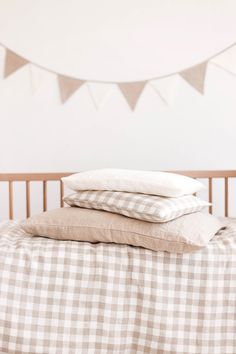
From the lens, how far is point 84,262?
142 cm

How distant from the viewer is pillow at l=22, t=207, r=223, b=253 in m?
1.38

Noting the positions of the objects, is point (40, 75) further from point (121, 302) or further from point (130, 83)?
point (121, 302)

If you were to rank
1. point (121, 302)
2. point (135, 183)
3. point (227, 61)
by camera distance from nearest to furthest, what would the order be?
1. point (121, 302)
2. point (135, 183)
3. point (227, 61)

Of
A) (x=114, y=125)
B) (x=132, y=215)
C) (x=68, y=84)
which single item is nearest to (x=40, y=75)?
(x=68, y=84)

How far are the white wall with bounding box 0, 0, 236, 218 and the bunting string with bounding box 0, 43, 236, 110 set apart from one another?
0.02 meters

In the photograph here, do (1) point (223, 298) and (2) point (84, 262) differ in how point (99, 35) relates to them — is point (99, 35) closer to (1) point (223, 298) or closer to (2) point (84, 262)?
(2) point (84, 262)

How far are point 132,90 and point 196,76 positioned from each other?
0.31 metres

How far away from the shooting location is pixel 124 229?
1.44 m

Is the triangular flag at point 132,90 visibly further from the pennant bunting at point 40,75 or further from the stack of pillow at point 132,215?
the stack of pillow at point 132,215

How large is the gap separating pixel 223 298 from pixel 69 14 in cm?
160

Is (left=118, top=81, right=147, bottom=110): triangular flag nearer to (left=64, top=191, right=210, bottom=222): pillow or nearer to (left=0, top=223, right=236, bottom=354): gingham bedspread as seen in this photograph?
(left=64, top=191, right=210, bottom=222): pillow

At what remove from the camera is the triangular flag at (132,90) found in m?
2.41

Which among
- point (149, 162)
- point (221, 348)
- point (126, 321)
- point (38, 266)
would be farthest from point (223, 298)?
point (149, 162)

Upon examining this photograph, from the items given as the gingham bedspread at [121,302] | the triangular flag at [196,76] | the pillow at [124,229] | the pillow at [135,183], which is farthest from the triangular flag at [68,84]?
the gingham bedspread at [121,302]
